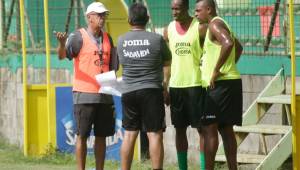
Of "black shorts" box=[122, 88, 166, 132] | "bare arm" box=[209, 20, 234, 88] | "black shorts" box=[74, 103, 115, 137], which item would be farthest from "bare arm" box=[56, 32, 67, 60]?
"bare arm" box=[209, 20, 234, 88]

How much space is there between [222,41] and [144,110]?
1.18 meters

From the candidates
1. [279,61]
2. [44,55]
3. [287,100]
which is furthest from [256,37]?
[44,55]

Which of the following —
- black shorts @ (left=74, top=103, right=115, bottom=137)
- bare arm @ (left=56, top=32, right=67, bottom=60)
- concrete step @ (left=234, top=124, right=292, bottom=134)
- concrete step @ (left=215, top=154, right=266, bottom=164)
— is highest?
bare arm @ (left=56, top=32, right=67, bottom=60)

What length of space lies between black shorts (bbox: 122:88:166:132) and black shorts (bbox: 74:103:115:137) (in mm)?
428

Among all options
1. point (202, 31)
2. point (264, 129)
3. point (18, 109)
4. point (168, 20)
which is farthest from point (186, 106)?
point (18, 109)

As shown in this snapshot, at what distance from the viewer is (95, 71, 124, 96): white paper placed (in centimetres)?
1098

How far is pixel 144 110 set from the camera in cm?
1066

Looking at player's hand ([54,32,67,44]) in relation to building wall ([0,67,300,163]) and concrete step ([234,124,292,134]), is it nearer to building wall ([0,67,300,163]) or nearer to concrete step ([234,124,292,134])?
concrete step ([234,124,292,134])

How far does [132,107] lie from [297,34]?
303 centimetres

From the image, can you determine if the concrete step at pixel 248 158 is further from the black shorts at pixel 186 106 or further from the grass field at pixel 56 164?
the black shorts at pixel 186 106

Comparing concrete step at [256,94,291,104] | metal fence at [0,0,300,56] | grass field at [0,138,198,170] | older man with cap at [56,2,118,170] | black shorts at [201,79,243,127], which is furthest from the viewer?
grass field at [0,138,198,170]

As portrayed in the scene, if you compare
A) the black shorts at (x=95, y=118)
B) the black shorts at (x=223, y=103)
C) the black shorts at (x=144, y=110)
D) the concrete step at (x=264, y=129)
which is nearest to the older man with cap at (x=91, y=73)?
the black shorts at (x=95, y=118)

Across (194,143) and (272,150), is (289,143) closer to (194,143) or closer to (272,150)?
(272,150)

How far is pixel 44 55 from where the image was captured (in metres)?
15.9
